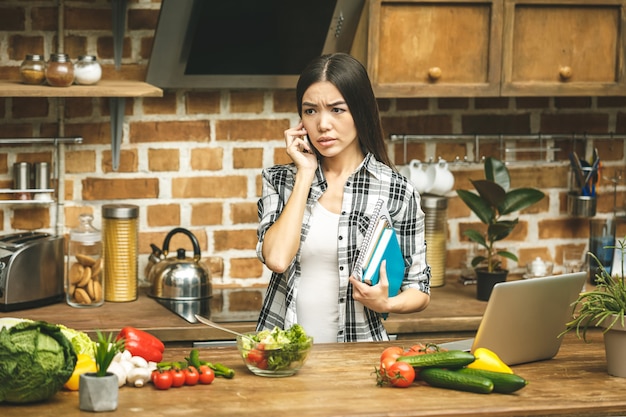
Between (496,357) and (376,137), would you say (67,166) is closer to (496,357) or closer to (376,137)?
(376,137)

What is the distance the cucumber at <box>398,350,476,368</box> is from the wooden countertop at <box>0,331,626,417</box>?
52 mm

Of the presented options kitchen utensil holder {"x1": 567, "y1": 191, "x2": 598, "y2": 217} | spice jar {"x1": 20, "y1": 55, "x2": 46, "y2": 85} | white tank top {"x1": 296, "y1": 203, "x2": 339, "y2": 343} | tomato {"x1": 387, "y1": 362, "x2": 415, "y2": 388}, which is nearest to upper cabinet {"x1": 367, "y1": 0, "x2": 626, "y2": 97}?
kitchen utensil holder {"x1": 567, "y1": 191, "x2": 598, "y2": 217}

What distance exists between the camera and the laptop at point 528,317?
87.9 inches

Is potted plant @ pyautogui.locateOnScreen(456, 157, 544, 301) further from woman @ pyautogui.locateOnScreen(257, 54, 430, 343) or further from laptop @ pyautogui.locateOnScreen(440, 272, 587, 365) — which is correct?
laptop @ pyautogui.locateOnScreen(440, 272, 587, 365)

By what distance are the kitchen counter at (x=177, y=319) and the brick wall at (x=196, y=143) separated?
0.30 meters

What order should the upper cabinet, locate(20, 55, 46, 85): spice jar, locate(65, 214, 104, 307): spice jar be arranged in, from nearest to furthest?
1. locate(20, 55, 46, 85): spice jar
2. locate(65, 214, 104, 307): spice jar
3. the upper cabinet

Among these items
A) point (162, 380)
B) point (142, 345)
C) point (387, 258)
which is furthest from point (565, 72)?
point (162, 380)

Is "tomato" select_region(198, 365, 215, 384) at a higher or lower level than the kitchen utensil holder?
lower

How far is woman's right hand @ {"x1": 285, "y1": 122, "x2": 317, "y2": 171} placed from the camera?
2785 millimetres

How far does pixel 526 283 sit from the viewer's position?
2238 millimetres

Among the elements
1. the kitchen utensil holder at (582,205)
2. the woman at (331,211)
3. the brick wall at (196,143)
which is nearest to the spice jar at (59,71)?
the brick wall at (196,143)

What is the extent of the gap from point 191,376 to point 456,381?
1.84ft

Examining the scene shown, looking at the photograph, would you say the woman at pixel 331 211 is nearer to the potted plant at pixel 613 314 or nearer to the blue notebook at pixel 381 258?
the blue notebook at pixel 381 258

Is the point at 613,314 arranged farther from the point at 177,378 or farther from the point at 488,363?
the point at 177,378
